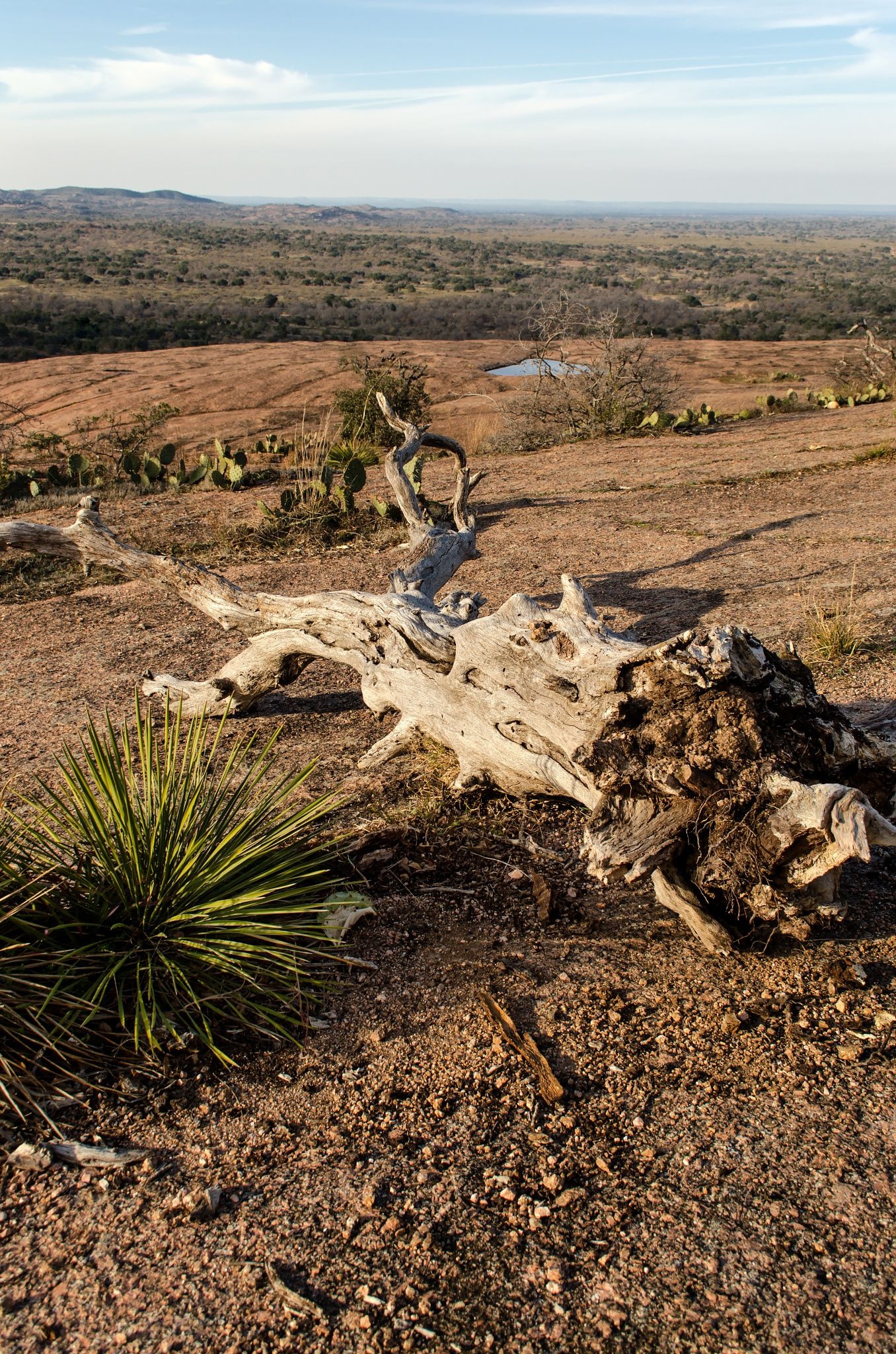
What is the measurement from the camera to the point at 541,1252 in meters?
2.24

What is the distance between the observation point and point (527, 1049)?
2893mm

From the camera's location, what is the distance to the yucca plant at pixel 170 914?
9.66ft

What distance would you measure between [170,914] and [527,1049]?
1.19 meters

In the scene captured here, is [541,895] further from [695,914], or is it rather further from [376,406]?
[376,406]

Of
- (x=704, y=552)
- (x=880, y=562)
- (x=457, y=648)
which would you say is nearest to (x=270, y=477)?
(x=704, y=552)

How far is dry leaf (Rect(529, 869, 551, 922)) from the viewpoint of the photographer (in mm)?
3611

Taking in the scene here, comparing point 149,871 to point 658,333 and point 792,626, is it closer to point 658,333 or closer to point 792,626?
point 792,626

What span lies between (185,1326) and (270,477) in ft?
37.9

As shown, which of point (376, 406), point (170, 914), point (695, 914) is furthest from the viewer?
point (376, 406)

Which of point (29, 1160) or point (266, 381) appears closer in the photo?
point (29, 1160)

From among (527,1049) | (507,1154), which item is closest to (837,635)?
(527,1049)

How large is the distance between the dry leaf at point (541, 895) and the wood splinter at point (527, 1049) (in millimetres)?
536

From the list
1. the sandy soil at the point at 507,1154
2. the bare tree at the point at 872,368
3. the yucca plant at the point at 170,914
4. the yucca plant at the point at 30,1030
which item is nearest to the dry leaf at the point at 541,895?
the sandy soil at the point at 507,1154

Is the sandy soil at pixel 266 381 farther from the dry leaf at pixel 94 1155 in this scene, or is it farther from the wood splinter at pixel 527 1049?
the dry leaf at pixel 94 1155
